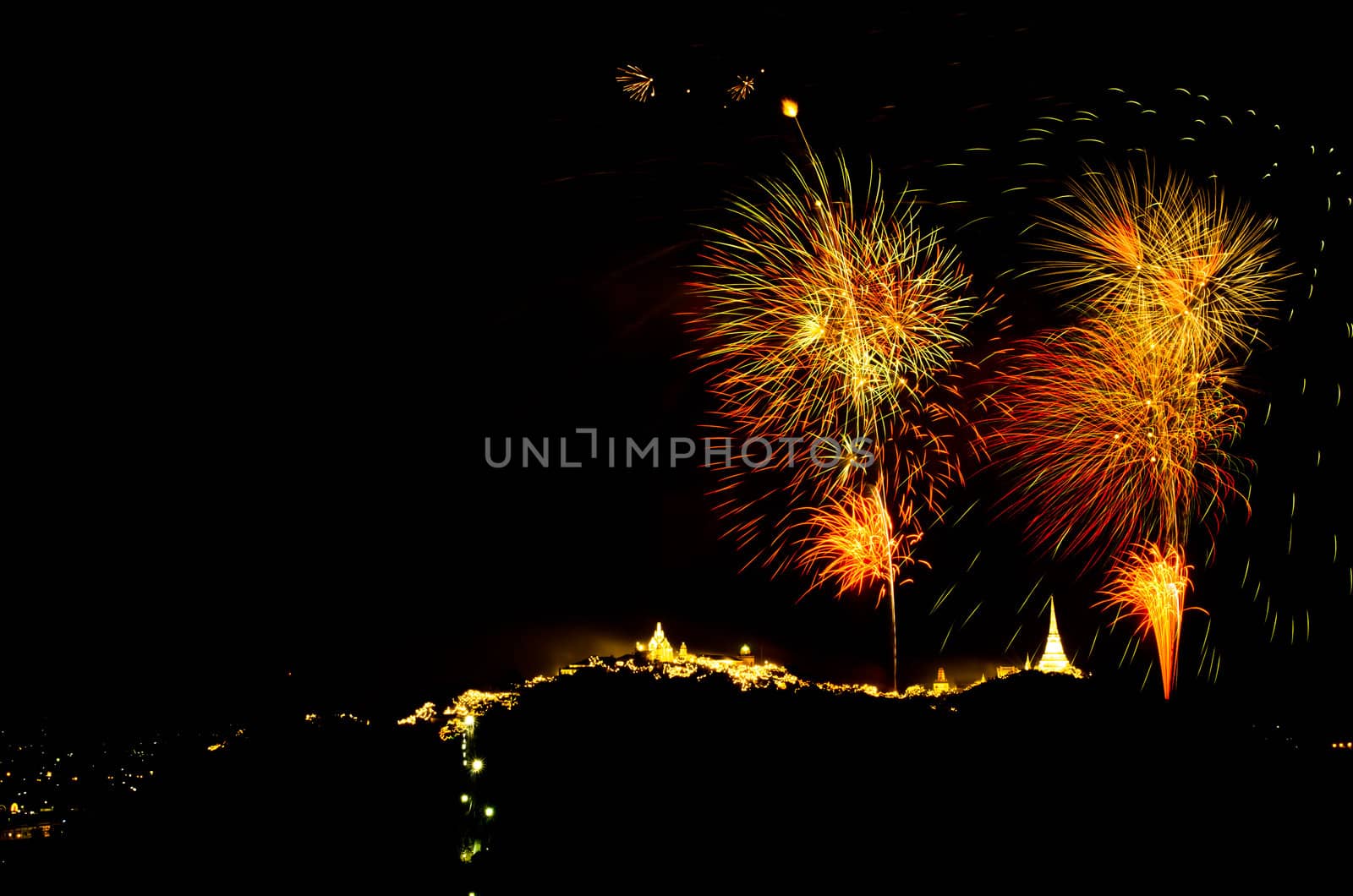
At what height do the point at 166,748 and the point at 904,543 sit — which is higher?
the point at 904,543

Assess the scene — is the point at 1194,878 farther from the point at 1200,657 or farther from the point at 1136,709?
the point at 1200,657

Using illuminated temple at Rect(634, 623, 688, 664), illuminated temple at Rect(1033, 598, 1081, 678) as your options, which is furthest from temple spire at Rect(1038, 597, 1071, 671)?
illuminated temple at Rect(634, 623, 688, 664)

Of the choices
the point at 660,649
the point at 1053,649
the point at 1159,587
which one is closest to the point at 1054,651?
the point at 1053,649

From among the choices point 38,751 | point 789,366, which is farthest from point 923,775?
point 38,751

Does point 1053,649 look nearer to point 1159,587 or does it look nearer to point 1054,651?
point 1054,651

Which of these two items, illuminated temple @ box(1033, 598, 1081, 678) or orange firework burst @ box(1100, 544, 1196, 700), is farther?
illuminated temple @ box(1033, 598, 1081, 678)

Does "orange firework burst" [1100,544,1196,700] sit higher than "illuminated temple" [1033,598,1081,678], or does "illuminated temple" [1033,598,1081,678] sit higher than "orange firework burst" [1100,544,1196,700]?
"orange firework burst" [1100,544,1196,700]

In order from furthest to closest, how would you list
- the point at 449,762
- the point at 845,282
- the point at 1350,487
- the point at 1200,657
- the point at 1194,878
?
the point at 1200,657 → the point at 1350,487 → the point at 845,282 → the point at 449,762 → the point at 1194,878

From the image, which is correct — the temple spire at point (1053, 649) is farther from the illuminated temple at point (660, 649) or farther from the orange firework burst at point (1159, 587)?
the illuminated temple at point (660, 649)

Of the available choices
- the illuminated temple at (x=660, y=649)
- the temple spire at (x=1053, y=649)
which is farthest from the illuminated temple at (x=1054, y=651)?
the illuminated temple at (x=660, y=649)

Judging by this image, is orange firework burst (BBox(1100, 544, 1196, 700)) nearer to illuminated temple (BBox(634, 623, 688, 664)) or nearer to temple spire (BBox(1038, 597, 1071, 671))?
temple spire (BBox(1038, 597, 1071, 671))
